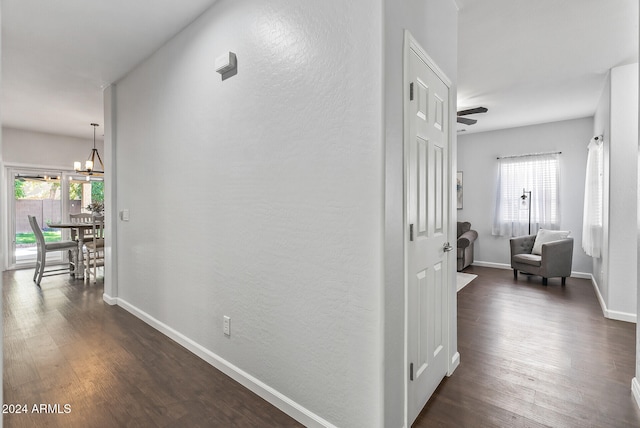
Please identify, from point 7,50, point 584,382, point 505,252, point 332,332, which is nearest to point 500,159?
point 505,252

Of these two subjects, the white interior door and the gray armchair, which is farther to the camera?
the gray armchair

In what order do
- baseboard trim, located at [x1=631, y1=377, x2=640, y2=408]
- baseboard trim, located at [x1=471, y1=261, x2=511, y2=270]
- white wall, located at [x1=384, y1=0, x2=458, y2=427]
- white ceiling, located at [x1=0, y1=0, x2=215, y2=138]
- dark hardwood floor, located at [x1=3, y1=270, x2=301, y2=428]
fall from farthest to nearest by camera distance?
baseboard trim, located at [x1=471, y1=261, x2=511, y2=270] < white ceiling, located at [x1=0, y1=0, x2=215, y2=138] < baseboard trim, located at [x1=631, y1=377, x2=640, y2=408] < dark hardwood floor, located at [x1=3, y1=270, x2=301, y2=428] < white wall, located at [x1=384, y1=0, x2=458, y2=427]

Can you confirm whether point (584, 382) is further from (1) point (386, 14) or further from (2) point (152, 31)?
(2) point (152, 31)

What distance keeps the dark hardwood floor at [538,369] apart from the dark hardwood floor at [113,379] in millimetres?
1172

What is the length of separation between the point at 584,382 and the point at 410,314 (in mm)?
1610

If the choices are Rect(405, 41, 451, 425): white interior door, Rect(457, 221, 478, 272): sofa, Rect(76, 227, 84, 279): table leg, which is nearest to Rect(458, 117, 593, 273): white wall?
Rect(457, 221, 478, 272): sofa

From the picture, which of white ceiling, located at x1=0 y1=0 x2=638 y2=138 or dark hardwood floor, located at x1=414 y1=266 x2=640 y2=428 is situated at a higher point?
white ceiling, located at x1=0 y1=0 x2=638 y2=138

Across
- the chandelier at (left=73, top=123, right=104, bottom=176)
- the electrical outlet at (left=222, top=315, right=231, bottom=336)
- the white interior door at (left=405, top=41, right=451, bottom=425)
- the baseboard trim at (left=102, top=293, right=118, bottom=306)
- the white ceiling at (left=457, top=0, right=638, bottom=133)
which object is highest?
the white ceiling at (left=457, top=0, right=638, bottom=133)

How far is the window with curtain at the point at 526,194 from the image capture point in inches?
236

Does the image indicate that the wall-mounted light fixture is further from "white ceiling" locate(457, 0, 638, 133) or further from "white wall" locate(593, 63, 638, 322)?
"white wall" locate(593, 63, 638, 322)

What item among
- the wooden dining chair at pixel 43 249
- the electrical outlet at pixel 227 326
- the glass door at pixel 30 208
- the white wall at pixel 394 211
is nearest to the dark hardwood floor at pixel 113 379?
the electrical outlet at pixel 227 326

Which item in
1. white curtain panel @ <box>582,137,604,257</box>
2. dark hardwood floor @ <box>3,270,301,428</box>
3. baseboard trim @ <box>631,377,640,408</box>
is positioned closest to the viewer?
dark hardwood floor @ <box>3,270,301,428</box>

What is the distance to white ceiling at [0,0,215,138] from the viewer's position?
268 cm

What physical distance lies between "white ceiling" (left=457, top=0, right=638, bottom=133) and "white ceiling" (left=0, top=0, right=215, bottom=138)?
2355 mm
